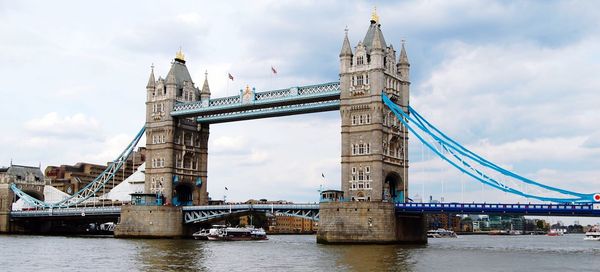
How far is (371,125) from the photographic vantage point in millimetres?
95688

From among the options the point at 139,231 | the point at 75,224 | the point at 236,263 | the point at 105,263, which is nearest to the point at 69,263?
the point at 105,263

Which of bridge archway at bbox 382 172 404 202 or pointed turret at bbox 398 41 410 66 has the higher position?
pointed turret at bbox 398 41 410 66

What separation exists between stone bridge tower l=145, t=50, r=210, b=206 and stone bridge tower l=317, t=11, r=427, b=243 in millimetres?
29974

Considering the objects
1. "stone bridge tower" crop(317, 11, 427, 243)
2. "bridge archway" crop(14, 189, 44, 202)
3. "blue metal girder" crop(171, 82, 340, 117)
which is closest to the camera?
"stone bridge tower" crop(317, 11, 427, 243)

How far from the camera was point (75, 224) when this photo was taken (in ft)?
520

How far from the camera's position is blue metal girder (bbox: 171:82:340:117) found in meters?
101

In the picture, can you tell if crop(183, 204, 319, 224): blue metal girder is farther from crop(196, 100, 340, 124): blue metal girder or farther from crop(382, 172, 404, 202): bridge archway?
crop(196, 100, 340, 124): blue metal girder

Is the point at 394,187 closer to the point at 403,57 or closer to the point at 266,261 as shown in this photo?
the point at 403,57

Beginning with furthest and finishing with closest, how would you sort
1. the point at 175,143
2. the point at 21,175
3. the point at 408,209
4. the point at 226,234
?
the point at 21,175 → the point at 175,143 → the point at 226,234 → the point at 408,209

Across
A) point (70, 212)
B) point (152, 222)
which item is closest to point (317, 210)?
point (152, 222)

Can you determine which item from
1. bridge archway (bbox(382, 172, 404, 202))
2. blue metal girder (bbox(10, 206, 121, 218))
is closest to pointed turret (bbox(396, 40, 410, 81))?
bridge archway (bbox(382, 172, 404, 202))

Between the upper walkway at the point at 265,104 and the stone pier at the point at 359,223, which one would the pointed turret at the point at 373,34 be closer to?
the upper walkway at the point at 265,104

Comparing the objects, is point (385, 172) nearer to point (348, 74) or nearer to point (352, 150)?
point (352, 150)

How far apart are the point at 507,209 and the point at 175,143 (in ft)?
183
